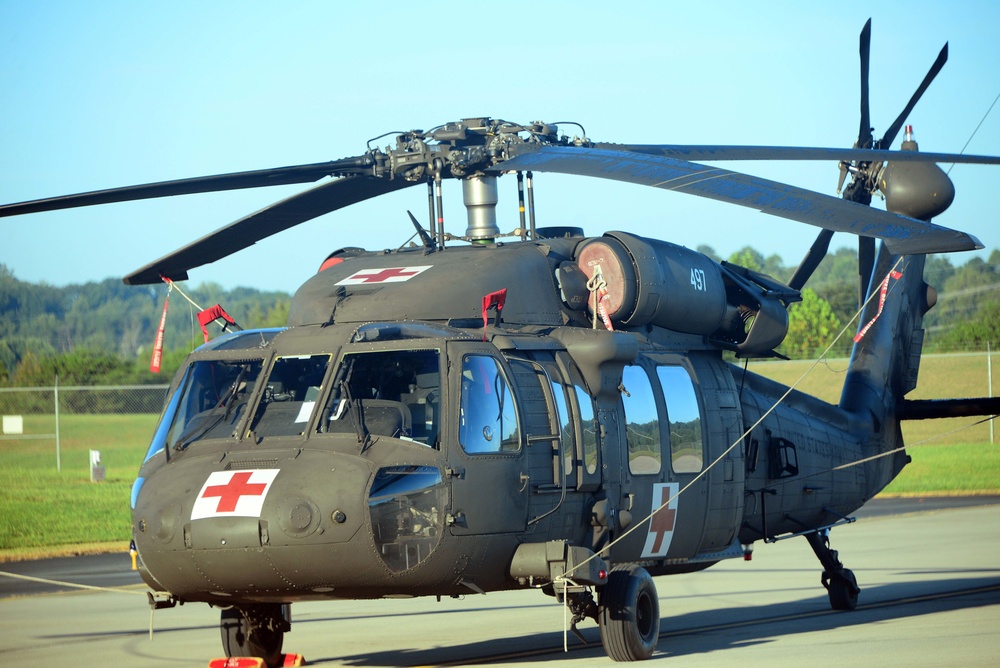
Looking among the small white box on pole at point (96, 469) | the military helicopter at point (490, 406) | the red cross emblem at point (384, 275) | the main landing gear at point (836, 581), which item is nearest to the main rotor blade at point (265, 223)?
the military helicopter at point (490, 406)

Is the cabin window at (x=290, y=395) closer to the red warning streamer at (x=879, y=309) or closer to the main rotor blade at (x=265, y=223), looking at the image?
the main rotor blade at (x=265, y=223)

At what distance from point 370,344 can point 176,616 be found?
6.12m

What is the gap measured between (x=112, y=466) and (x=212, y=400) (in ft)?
94.0

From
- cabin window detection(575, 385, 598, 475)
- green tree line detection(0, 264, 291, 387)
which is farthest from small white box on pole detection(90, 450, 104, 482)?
cabin window detection(575, 385, 598, 475)

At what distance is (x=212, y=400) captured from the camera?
9445 mm

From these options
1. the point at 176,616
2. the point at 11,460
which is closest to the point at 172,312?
the point at 11,460

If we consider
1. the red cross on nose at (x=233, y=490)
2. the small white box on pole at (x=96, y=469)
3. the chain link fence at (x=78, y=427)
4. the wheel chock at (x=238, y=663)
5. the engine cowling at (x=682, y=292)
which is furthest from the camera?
the chain link fence at (x=78, y=427)

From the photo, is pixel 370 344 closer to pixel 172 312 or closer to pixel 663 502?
pixel 663 502

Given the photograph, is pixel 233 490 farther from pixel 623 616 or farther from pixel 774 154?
pixel 774 154

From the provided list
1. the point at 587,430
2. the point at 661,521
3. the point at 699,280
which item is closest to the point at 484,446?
the point at 587,430

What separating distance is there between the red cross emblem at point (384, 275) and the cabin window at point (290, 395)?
1.33 m

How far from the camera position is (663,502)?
34.7 ft

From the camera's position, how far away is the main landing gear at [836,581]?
1303 cm

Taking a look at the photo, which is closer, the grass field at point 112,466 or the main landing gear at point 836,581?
the main landing gear at point 836,581
